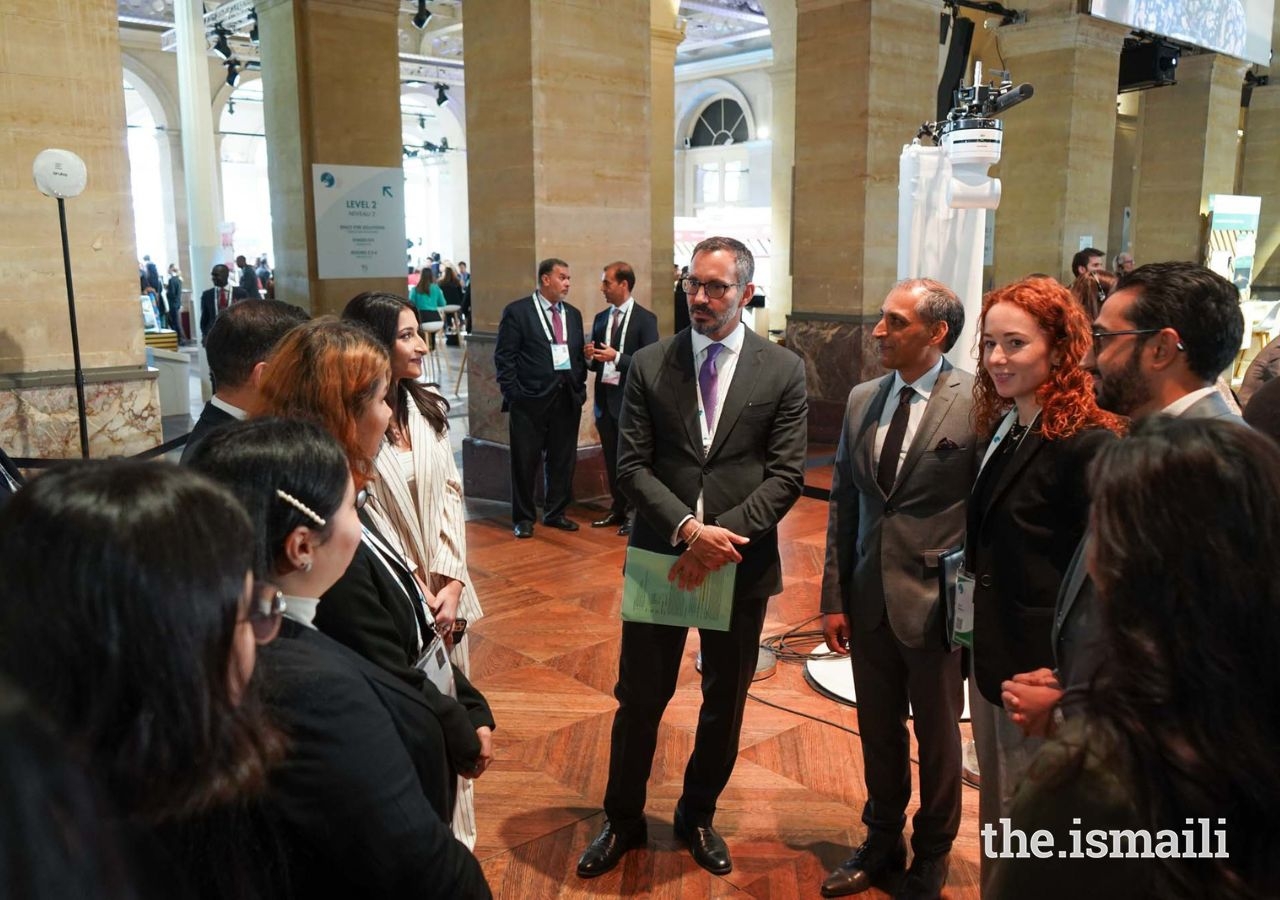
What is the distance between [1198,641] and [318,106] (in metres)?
8.46

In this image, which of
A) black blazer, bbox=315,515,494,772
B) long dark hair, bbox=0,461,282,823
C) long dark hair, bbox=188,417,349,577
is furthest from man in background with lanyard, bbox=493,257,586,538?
long dark hair, bbox=0,461,282,823

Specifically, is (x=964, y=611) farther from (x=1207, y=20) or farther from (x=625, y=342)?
(x=1207, y=20)

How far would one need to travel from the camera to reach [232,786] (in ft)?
3.13

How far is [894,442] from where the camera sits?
2625 millimetres

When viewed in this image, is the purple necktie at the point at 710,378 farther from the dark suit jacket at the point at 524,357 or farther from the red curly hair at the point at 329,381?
the dark suit jacket at the point at 524,357

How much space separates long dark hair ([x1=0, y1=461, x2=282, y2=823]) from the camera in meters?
0.86

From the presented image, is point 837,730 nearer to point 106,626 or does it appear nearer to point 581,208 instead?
point 106,626

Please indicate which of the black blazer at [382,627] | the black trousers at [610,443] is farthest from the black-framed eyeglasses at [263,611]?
the black trousers at [610,443]

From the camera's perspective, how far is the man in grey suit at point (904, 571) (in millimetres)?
2545

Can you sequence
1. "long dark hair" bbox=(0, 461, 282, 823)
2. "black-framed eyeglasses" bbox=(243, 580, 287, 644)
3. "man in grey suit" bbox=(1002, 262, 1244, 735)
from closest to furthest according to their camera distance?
"long dark hair" bbox=(0, 461, 282, 823), "black-framed eyeglasses" bbox=(243, 580, 287, 644), "man in grey suit" bbox=(1002, 262, 1244, 735)

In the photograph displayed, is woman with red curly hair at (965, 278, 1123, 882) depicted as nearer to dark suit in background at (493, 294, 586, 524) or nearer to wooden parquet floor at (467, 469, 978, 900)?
wooden parquet floor at (467, 469, 978, 900)

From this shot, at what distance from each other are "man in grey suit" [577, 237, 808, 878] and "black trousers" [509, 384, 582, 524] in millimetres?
3481

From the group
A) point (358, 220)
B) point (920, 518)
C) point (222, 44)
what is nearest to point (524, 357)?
point (358, 220)

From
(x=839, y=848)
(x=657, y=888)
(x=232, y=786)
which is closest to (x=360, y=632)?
(x=232, y=786)
